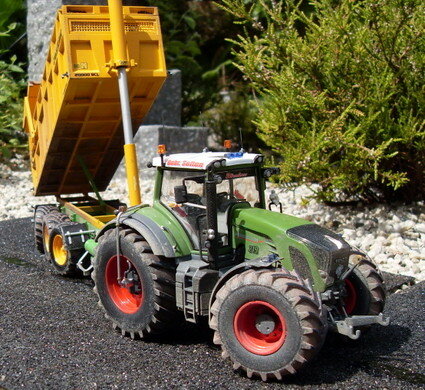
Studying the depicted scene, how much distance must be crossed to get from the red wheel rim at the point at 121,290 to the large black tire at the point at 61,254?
1.51 meters

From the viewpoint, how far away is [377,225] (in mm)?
8211

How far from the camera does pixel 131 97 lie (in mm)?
7035

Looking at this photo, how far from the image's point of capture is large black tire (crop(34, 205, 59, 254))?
7.80 meters

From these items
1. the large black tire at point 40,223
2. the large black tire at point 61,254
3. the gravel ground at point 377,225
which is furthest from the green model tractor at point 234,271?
the large black tire at point 40,223

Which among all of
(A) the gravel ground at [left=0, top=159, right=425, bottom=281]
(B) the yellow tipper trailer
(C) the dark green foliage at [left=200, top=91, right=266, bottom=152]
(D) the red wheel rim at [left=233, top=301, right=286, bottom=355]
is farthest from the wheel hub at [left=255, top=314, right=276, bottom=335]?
(C) the dark green foliage at [left=200, top=91, right=266, bottom=152]

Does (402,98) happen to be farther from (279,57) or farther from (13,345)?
(13,345)

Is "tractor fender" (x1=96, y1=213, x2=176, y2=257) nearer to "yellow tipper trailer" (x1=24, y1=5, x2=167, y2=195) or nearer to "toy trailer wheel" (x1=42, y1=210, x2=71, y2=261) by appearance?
"yellow tipper trailer" (x1=24, y1=5, x2=167, y2=195)

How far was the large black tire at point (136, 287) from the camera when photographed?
4961 millimetres

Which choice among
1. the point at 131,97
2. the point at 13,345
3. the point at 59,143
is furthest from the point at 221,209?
the point at 59,143

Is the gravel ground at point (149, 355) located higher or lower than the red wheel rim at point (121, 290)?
lower

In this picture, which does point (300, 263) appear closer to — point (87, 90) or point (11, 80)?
point (87, 90)

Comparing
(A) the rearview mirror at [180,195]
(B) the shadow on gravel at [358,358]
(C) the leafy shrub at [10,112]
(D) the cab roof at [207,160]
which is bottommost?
(B) the shadow on gravel at [358,358]

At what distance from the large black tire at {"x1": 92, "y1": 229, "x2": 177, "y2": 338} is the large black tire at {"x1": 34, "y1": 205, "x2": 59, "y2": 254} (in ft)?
8.14

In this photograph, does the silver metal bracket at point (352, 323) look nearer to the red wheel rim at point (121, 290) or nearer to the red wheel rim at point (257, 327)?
the red wheel rim at point (257, 327)
